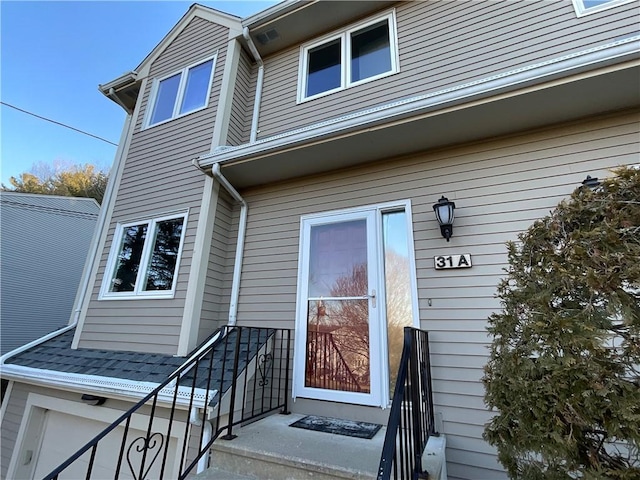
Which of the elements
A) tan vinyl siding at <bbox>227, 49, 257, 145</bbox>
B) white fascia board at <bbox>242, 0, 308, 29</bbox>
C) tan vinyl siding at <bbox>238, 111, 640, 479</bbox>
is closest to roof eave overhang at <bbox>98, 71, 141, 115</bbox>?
tan vinyl siding at <bbox>227, 49, 257, 145</bbox>

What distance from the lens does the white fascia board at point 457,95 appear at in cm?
229

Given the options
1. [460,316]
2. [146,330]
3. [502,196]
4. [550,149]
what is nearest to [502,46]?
[550,149]

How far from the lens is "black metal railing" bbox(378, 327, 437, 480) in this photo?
1.34m

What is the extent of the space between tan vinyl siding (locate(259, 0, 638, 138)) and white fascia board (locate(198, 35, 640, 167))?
3.21 ft

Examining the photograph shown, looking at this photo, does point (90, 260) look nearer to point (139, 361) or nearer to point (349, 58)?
point (139, 361)

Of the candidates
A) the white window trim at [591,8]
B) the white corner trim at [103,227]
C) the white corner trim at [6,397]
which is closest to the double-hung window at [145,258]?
the white corner trim at [103,227]

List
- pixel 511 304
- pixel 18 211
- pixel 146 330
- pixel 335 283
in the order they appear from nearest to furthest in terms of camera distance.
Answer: pixel 511 304
pixel 335 283
pixel 146 330
pixel 18 211

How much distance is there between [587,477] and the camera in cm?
127

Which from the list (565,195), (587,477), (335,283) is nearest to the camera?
(587,477)

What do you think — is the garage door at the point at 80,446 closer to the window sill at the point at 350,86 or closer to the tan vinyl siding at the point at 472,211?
the tan vinyl siding at the point at 472,211

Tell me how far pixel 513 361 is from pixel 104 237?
17.4 ft

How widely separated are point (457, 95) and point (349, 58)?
2.31 m

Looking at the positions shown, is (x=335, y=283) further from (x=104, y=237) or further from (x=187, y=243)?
(x=104, y=237)

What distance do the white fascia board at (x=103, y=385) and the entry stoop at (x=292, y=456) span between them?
0.44 m
